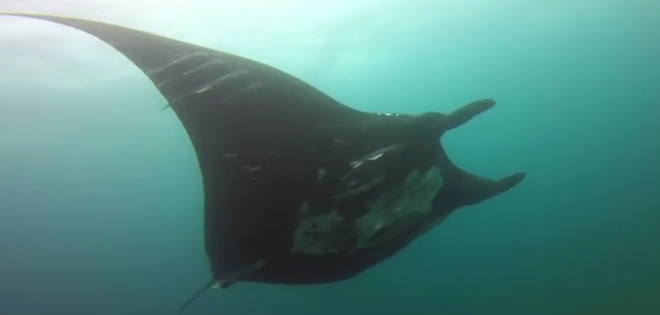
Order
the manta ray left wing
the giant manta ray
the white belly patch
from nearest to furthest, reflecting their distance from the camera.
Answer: the manta ray left wing, the giant manta ray, the white belly patch

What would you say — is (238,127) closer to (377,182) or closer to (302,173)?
(302,173)

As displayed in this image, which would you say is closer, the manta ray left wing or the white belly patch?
the manta ray left wing

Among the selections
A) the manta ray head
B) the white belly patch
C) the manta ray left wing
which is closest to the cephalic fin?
the manta ray head

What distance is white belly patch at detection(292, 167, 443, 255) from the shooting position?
334 centimetres

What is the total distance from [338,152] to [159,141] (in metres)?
13.4

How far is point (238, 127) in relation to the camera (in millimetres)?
3348

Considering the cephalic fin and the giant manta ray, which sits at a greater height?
the cephalic fin

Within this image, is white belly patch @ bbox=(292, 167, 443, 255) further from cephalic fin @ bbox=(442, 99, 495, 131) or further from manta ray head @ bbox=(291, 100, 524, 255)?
cephalic fin @ bbox=(442, 99, 495, 131)

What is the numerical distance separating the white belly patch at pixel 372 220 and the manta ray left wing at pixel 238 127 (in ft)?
0.56

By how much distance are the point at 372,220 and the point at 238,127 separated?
986mm

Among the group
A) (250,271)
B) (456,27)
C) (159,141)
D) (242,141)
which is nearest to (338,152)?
(242,141)

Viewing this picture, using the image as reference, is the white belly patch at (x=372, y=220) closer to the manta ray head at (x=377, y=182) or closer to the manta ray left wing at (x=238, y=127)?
the manta ray head at (x=377, y=182)

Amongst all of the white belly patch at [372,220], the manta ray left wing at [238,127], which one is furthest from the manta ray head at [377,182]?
the manta ray left wing at [238,127]

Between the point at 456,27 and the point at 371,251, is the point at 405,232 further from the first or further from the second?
the point at 456,27
